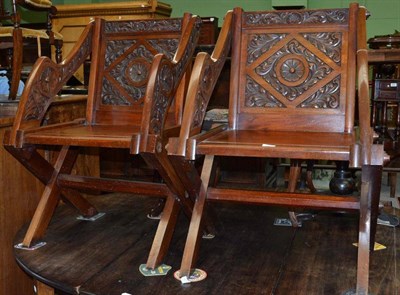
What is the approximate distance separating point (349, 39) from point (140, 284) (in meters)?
1.04

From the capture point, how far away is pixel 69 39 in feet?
18.9

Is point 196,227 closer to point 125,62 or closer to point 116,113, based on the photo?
point 116,113

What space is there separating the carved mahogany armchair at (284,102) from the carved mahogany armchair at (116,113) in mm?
97

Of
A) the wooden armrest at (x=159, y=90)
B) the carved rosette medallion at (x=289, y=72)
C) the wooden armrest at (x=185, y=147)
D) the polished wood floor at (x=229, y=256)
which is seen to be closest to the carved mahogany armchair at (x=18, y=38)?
the polished wood floor at (x=229, y=256)

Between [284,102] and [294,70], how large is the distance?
0.38 feet

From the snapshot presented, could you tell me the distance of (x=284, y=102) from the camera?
1.62m

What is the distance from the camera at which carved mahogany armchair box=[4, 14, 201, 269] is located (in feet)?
4.35

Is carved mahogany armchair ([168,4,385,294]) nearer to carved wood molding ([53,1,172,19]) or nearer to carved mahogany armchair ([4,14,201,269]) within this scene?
carved mahogany armchair ([4,14,201,269])

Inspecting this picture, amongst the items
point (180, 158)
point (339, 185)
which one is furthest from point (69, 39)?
point (180, 158)

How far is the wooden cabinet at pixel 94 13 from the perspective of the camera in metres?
5.43

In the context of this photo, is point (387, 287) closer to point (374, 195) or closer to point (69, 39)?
point (374, 195)

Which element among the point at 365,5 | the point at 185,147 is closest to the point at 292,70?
the point at 185,147

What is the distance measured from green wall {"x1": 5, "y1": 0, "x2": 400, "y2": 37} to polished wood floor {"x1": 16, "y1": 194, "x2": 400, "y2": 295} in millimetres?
4490

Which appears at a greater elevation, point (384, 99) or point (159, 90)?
point (159, 90)
